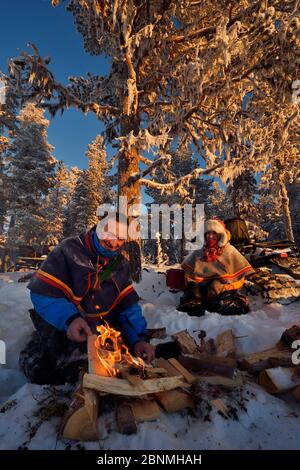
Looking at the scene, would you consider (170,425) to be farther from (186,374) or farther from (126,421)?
(186,374)

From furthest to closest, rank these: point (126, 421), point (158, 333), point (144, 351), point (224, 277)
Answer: point (224, 277), point (158, 333), point (144, 351), point (126, 421)

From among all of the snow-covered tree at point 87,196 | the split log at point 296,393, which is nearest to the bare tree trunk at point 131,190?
the split log at point 296,393

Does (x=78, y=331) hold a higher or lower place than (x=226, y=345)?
higher

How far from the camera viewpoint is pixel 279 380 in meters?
2.55

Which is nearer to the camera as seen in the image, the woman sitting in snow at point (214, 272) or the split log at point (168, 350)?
the split log at point (168, 350)

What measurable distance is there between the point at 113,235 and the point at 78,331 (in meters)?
1.12

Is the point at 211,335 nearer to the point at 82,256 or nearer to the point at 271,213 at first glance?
the point at 82,256

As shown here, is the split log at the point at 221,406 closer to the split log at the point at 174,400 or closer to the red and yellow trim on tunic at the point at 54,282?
the split log at the point at 174,400

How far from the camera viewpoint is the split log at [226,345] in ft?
11.8

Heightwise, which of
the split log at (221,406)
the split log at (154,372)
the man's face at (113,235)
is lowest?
the split log at (221,406)

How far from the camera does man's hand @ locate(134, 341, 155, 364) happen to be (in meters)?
2.93

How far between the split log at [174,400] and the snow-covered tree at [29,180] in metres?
21.6

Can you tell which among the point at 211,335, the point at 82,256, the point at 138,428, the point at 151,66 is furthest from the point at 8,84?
the point at 138,428

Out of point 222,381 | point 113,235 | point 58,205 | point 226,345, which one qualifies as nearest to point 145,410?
point 222,381
